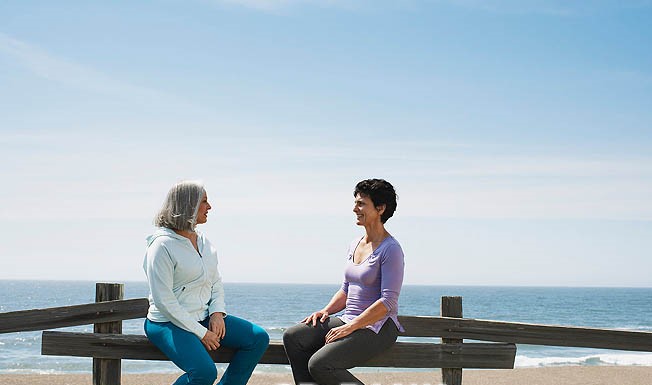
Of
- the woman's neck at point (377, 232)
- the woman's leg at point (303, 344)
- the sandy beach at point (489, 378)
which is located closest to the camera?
the woman's leg at point (303, 344)

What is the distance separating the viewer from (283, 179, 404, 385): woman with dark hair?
4109mm

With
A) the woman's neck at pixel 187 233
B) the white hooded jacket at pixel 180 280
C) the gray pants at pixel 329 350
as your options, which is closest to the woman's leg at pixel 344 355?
the gray pants at pixel 329 350

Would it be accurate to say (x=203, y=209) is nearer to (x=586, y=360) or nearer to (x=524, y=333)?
(x=524, y=333)

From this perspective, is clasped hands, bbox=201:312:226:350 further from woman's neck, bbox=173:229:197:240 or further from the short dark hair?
the short dark hair

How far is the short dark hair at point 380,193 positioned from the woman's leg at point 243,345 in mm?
1015

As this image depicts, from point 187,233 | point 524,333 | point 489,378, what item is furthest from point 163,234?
point 489,378

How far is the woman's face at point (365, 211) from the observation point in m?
4.31

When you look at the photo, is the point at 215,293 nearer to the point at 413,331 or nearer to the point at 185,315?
the point at 185,315

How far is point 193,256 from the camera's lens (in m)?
4.04

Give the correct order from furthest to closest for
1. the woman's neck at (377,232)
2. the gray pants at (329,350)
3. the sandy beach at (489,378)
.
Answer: the sandy beach at (489,378), the woman's neck at (377,232), the gray pants at (329,350)

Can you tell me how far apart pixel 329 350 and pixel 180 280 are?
0.94 m

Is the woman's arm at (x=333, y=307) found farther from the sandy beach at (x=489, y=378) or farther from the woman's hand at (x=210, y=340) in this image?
the sandy beach at (x=489, y=378)

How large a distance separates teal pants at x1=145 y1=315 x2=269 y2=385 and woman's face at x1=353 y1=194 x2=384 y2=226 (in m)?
0.90

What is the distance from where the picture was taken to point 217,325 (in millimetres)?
4062
